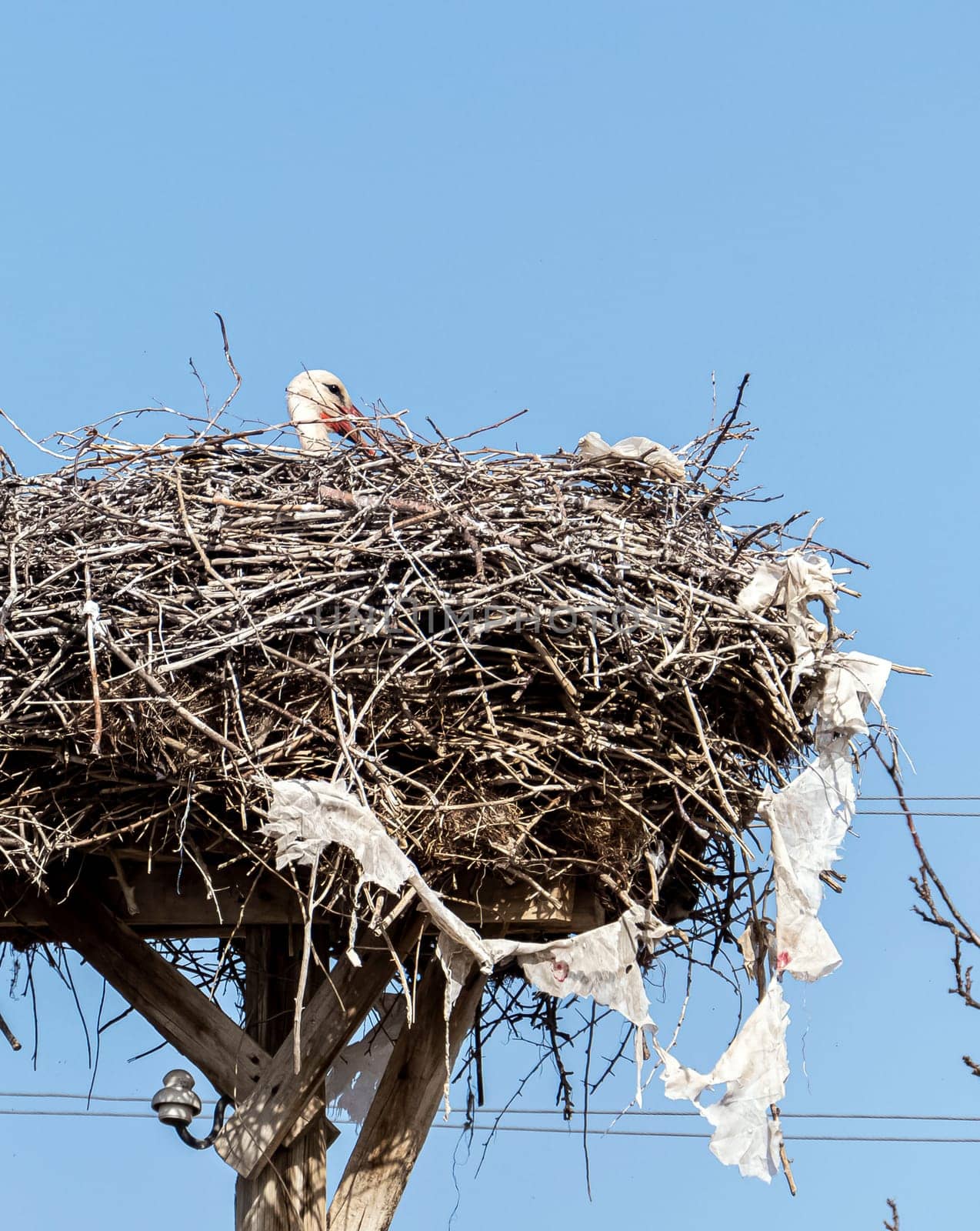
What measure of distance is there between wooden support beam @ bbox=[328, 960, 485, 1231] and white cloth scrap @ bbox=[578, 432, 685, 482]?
4.90 feet

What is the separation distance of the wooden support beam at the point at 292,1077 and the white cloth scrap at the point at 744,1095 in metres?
0.78

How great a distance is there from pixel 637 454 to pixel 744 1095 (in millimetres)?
1805

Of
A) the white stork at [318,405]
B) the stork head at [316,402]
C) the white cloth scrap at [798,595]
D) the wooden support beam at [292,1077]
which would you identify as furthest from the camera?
the stork head at [316,402]

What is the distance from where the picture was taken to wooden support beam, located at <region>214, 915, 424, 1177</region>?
452 cm

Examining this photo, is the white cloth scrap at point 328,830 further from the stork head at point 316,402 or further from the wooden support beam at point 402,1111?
the stork head at point 316,402

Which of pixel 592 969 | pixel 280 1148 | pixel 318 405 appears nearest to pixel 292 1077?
pixel 280 1148

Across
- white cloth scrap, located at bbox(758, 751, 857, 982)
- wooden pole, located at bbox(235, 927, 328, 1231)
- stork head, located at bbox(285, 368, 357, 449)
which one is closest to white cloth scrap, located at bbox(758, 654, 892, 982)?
white cloth scrap, located at bbox(758, 751, 857, 982)

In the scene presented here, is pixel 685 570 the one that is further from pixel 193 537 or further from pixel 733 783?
pixel 193 537

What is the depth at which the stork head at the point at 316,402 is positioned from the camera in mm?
6607

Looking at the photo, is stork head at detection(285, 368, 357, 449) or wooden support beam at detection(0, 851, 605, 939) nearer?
wooden support beam at detection(0, 851, 605, 939)

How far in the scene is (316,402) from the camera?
6422 millimetres

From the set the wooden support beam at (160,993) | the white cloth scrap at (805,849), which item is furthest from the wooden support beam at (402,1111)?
the white cloth scrap at (805,849)

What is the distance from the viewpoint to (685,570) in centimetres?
471

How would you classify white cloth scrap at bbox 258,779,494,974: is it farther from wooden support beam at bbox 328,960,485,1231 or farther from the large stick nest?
wooden support beam at bbox 328,960,485,1231
